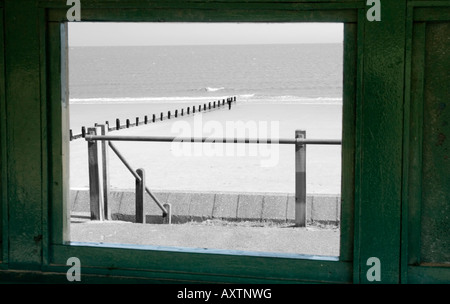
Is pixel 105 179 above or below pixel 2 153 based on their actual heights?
below

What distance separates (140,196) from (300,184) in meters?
1.69

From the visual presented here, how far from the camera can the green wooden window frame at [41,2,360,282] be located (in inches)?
120

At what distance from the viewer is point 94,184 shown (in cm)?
623

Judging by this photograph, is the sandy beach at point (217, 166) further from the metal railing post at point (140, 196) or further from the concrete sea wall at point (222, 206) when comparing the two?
the metal railing post at point (140, 196)

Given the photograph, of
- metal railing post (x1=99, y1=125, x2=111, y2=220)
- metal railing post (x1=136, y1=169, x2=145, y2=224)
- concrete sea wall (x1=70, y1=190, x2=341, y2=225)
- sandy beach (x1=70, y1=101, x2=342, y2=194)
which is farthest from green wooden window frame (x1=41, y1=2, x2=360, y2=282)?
sandy beach (x1=70, y1=101, x2=342, y2=194)

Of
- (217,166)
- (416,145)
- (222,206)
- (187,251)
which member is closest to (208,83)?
(217,166)

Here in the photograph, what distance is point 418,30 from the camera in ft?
9.65

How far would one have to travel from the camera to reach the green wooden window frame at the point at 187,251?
3.04m

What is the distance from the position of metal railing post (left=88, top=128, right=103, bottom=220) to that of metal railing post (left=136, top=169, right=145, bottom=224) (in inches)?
14.5

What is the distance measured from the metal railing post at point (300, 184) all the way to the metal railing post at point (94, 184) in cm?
198

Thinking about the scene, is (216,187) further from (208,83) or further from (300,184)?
(208,83)

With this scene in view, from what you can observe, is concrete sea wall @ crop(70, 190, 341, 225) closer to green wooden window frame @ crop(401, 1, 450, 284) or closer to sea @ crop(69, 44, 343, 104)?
green wooden window frame @ crop(401, 1, 450, 284)

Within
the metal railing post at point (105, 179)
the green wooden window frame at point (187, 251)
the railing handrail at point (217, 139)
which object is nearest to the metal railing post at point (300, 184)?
the railing handrail at point (217, 139)
